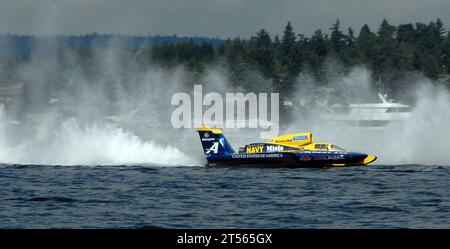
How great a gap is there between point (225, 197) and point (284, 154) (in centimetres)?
662

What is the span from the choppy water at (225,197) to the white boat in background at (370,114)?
2208 centimetres

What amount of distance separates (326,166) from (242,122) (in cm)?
2159

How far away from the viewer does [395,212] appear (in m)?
15.4

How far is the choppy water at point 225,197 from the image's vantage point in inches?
572

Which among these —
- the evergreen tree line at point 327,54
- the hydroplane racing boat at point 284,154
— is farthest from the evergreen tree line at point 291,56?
the hydroplane racing boat at point 284,154

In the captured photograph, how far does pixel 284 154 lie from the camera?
24.0 meters

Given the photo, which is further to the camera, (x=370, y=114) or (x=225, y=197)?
(x=370, y=114)

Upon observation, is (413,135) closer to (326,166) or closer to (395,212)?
(326,166)

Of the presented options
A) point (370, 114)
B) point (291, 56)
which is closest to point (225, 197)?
point (370, 114)

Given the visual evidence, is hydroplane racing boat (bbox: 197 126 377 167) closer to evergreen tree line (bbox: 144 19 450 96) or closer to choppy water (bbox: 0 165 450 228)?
choppy water (bbox: 0 165 450 228)

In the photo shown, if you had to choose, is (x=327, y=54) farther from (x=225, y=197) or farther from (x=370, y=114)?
(x=225, y=197)

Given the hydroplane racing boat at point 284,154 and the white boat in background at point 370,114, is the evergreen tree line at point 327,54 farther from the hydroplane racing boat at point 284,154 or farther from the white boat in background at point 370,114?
the hydroplane racing boat at point 284,154

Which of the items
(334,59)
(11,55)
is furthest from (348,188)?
(334,59)

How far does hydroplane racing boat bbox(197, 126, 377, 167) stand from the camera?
23969mm
